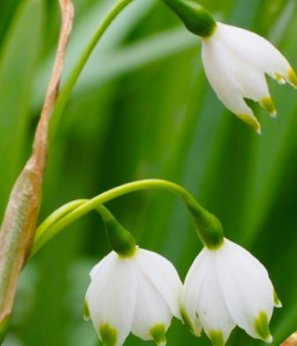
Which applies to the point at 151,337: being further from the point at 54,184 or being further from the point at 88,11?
the point at 88,11

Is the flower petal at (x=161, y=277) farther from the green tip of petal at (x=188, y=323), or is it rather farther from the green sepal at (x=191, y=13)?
the green sepal at (x=191, y=13)

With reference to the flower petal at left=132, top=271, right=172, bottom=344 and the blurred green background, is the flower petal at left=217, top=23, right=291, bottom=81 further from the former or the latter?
the blurred green background

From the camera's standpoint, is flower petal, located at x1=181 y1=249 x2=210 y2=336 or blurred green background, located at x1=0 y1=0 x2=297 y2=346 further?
blurred green background, located at x1=0 y1=0 x2=297 y2=346

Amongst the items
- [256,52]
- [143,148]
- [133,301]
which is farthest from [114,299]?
[143,148]

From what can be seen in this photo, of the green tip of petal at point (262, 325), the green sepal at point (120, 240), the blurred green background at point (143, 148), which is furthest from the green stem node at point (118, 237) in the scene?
the blurred green background at point (143, 148)

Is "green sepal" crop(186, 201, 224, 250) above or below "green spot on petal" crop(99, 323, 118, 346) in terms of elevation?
above

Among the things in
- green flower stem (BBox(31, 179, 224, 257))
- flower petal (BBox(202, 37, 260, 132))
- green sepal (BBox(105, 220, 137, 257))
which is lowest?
green sepal (BBox(105, 220, 137, 257))

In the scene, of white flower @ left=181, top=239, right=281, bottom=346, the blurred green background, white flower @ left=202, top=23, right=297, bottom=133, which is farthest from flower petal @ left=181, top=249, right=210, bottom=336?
the blurred green background
